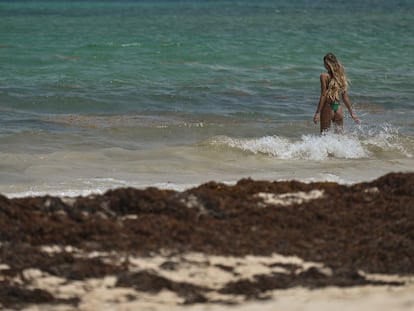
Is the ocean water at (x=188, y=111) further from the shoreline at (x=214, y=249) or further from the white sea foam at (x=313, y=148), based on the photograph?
the shoreline at (x=214, y=249)

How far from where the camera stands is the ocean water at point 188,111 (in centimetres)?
1103

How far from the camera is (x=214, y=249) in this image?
18.3ft

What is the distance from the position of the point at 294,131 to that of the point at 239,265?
9.83m

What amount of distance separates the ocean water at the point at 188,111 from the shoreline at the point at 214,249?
2.96m

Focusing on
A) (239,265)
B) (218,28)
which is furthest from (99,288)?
(218,28)

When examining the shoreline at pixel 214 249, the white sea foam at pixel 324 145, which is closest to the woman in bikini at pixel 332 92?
the white sea foam at pixel 324 145

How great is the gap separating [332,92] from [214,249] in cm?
704

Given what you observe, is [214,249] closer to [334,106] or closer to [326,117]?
[334,106]

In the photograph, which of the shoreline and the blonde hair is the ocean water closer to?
the blonde hair

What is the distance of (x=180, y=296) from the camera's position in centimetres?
502

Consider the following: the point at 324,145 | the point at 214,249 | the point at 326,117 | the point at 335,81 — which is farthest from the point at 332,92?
the point at 214,249

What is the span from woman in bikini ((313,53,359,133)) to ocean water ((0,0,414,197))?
256 millimetres

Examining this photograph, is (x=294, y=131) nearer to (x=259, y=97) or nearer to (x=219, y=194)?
(x=259, y=97)

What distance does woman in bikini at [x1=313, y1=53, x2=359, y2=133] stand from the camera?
12.0 metres
